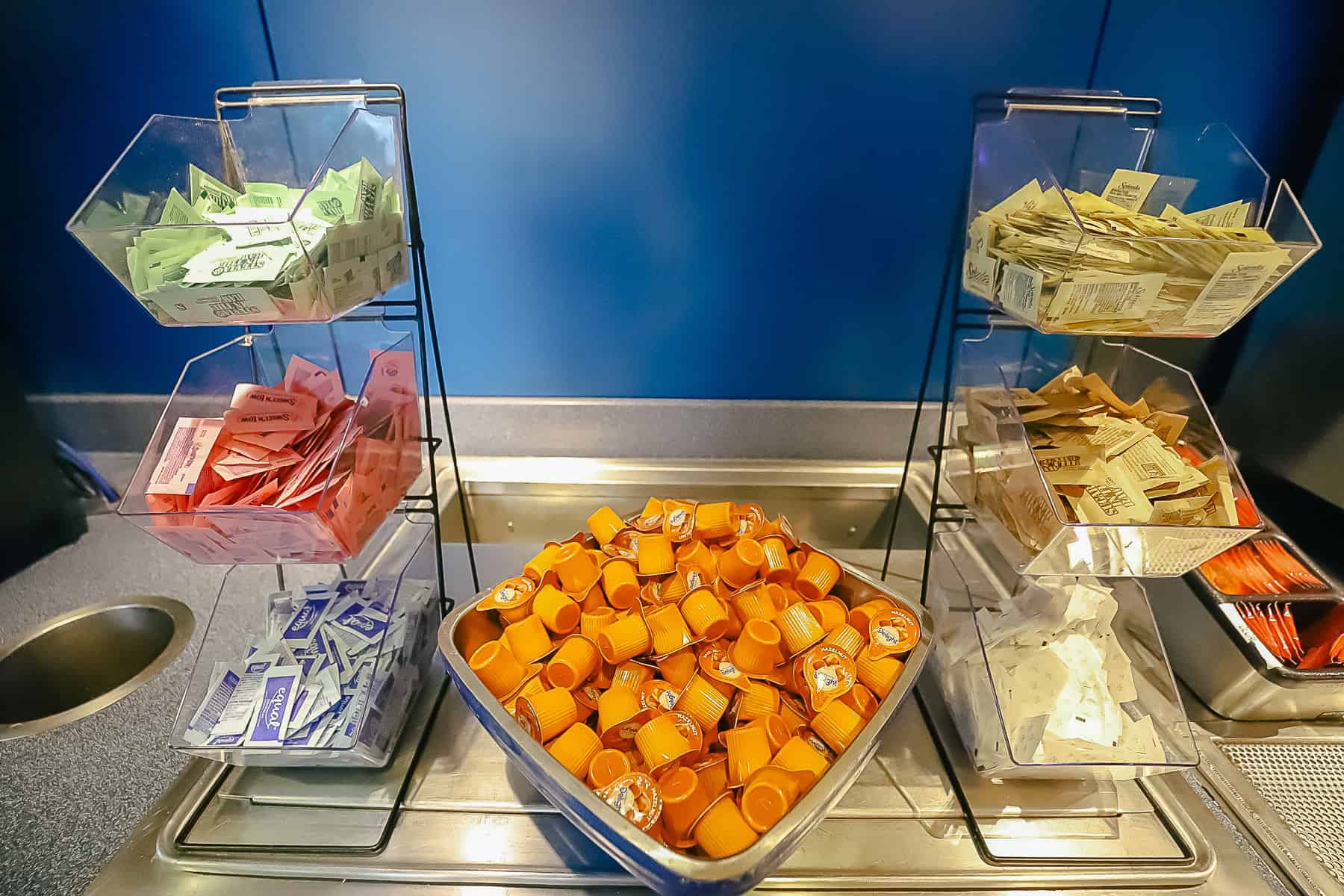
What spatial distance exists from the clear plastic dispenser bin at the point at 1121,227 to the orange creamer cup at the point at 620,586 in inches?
18.7

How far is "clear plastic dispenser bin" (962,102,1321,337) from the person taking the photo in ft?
1.82

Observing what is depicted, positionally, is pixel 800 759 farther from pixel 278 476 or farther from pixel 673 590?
pixel 278 476

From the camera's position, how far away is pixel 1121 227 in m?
0.57

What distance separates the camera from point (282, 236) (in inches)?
21.8

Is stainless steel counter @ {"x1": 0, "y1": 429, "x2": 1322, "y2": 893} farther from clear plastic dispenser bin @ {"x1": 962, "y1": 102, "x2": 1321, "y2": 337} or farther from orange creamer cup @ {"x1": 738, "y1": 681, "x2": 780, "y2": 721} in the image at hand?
clear plastic dispenser bin @ {"x1": 962, "y1": 102, "x2": 1321, "y2": 337}

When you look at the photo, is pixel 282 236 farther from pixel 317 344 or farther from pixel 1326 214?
pixel 1326 214

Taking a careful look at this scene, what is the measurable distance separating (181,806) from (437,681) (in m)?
0.27

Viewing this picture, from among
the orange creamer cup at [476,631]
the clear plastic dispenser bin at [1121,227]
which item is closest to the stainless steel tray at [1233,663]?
the clear plastic dispenser bin at [1121,227]

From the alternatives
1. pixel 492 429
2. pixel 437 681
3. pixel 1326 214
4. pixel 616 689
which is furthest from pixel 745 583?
pixel 1326 214

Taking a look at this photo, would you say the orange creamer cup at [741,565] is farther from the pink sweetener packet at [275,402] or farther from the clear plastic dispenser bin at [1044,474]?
the pink sweetener packet at [275,402]

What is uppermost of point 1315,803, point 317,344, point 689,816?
point 317,344

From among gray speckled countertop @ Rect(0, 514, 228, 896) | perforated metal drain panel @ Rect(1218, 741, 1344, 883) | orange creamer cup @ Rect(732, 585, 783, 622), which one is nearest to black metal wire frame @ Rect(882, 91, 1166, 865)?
perforated metal drain panel @ Rect(1218, 741, 1344, 883)

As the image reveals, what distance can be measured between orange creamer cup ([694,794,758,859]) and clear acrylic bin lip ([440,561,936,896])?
21 mm

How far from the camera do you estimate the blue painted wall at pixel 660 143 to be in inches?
36.0
